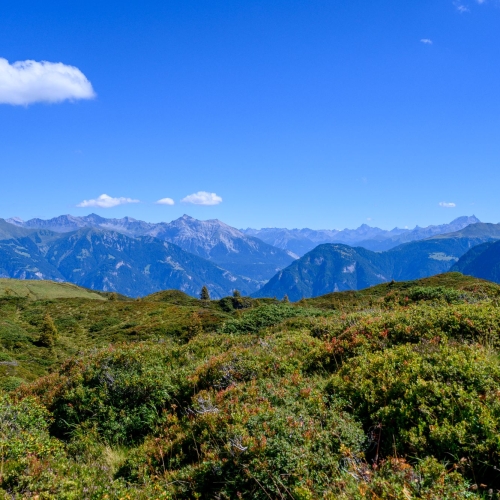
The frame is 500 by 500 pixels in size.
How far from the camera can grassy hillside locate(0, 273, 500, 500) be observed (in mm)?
4348

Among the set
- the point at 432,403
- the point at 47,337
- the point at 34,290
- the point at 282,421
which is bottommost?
the point at 34,290

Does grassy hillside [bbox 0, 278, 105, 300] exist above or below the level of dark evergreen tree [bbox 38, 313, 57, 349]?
below

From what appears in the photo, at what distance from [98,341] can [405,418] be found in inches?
1382

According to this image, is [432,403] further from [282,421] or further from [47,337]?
[47,337]

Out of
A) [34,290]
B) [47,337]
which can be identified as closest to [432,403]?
[47,337]

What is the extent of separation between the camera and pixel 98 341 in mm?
34406

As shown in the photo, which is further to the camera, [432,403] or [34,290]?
[34,290]

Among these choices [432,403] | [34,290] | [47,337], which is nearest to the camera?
[432,403]

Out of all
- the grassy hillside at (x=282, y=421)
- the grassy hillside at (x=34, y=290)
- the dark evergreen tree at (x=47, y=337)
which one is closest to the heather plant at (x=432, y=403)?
the grassy hillside at (x=282, y=421)

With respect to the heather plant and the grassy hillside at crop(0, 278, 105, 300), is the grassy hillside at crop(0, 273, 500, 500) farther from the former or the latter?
the grassy hillside at crop(0, 278, 105, 300)

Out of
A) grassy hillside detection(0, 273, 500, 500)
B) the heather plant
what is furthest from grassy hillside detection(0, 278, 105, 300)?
the heather plant

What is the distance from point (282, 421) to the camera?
17.4 ft

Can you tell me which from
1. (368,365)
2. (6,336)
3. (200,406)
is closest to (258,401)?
(200,406)

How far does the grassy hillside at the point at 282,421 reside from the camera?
4.35 metres
